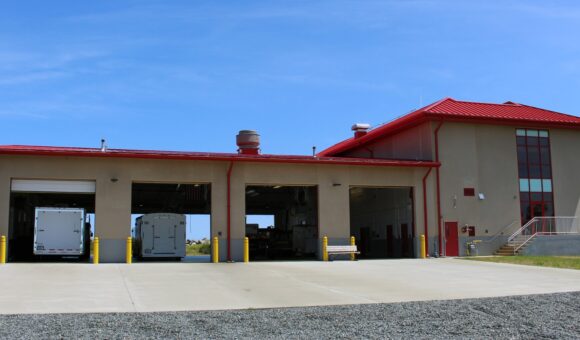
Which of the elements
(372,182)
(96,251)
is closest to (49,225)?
(96,251)

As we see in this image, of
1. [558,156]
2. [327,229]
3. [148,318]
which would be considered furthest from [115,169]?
[558,156]

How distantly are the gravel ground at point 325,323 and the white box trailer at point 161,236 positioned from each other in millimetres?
18269

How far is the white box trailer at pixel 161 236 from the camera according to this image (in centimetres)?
2956

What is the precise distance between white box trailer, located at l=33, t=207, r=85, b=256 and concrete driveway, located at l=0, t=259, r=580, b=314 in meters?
4.61

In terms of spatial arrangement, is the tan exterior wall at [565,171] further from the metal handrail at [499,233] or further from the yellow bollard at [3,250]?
the yellow bollard at [3,250]

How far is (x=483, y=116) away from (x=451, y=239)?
21.4ft

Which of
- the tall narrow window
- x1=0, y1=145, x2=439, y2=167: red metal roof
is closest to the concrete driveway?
x1=0, y1=145, x2=439, y2=167: red metal roof

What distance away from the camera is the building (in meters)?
25.9

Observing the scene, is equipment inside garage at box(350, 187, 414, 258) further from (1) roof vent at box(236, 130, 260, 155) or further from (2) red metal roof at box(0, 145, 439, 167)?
(1) roof vent at box(236, 130, 260, 155)

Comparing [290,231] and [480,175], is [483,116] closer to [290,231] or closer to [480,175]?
[480,175]

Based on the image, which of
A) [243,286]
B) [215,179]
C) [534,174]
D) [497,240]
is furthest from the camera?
[534,174]

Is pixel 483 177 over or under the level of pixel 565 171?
under

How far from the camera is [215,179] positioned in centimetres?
2734

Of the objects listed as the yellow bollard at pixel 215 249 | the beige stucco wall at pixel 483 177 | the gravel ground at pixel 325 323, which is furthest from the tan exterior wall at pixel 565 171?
the gravel ground at pixel 325 323
